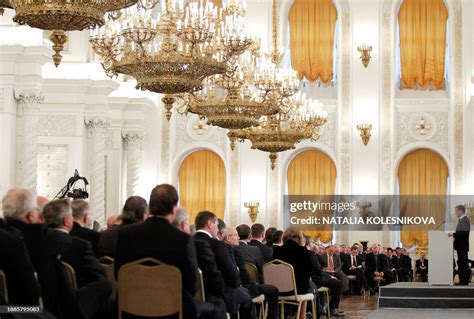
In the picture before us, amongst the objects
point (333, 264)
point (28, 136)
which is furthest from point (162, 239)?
point (333, 264)

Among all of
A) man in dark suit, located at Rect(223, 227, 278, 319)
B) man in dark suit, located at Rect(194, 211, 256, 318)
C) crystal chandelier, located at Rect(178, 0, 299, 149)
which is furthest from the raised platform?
man in dark suit, located at Rect(194, 211, 256, 318)

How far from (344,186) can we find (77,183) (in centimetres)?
861

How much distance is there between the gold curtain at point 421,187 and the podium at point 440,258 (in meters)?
10.7

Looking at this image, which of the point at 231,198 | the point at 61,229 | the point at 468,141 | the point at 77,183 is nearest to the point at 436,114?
the point at 468,141

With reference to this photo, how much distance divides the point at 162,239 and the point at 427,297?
9335mm

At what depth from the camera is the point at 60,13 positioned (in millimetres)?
8734

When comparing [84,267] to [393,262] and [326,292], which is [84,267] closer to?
[326,292]

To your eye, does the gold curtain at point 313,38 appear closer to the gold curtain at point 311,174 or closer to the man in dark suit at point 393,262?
the gold curtain at point 311,174

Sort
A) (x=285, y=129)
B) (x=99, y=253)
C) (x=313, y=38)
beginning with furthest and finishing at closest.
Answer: (x=313, y=38), (x=285, y=129), (x=99, y=253)

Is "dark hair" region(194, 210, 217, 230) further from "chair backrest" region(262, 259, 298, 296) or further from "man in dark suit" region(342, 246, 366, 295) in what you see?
"man in dark suit" region(342, 246, 366, 295)

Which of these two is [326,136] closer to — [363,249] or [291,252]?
[363,249]

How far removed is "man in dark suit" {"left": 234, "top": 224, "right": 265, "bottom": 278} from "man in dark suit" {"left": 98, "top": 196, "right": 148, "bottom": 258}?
273cm

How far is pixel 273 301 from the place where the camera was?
10.8m

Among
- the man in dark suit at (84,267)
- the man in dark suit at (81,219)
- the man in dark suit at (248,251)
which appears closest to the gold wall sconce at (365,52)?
the man in dark suit at (248,251)
